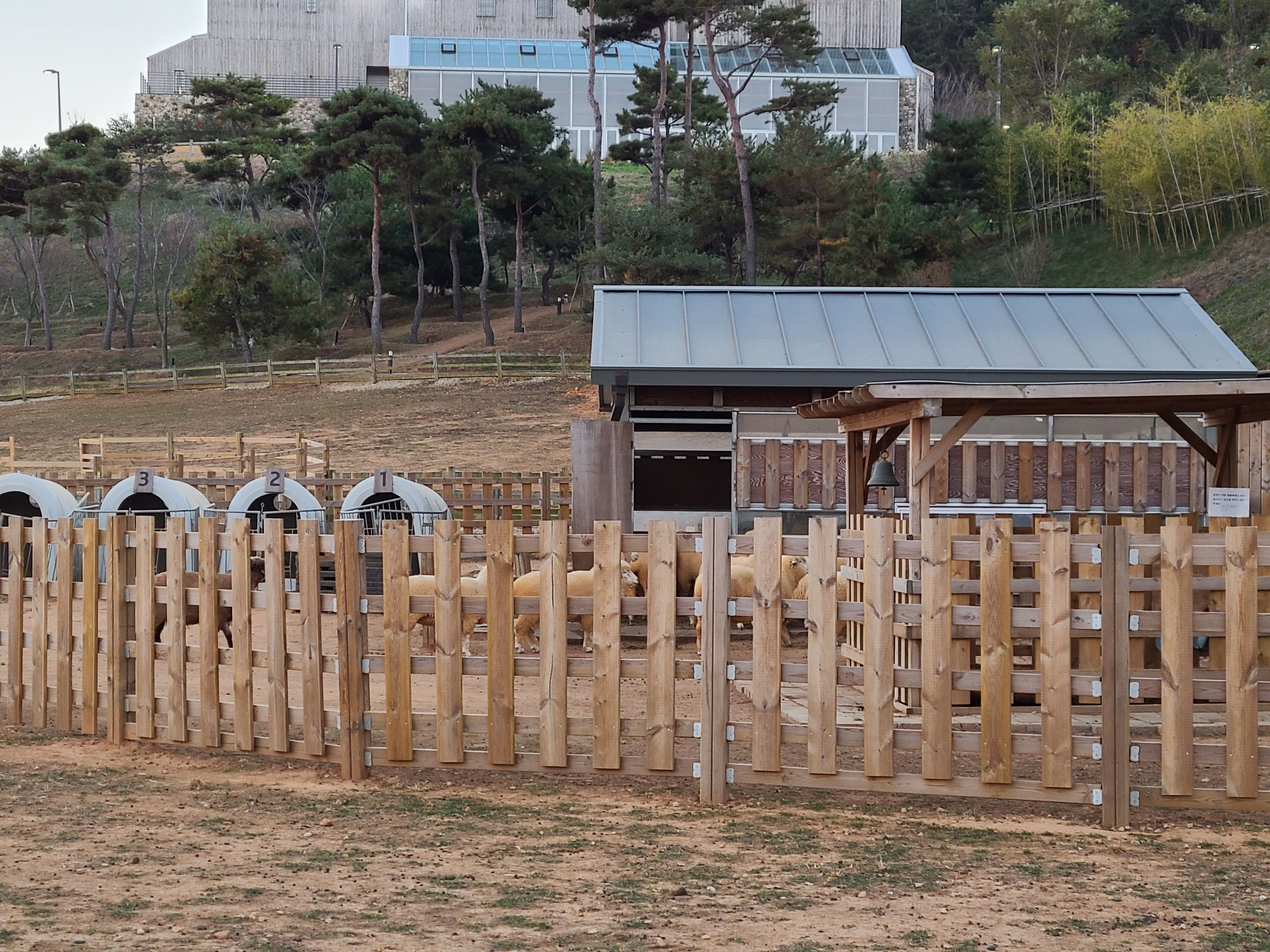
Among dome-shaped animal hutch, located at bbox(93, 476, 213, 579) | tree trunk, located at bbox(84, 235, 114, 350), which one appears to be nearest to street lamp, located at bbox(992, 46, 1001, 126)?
tree trunk, located at bbox(84, 235, 114, 350)

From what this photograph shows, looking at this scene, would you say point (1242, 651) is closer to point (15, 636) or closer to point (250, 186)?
point (15, 636)

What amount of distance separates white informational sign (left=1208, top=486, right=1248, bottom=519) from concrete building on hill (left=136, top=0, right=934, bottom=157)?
5096 cm

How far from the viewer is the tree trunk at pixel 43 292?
5650cm

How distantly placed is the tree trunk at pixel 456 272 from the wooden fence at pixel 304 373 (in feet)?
24.3

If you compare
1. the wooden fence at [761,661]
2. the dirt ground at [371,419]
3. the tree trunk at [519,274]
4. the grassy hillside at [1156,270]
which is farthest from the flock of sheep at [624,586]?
the tree trunk at [519,274]

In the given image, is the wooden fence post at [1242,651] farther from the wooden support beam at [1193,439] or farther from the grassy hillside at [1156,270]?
the grassy hillside at [1156,270]

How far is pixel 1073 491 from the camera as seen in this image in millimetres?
15008

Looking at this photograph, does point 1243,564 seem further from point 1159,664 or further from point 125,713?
point 125,713

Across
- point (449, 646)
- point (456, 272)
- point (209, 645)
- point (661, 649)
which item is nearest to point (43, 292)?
point (456, 272)

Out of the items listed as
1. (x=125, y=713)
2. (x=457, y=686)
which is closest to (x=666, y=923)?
(x=457, y=686)

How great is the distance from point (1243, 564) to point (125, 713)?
605 centimetres

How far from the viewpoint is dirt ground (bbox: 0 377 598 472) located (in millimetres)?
29969

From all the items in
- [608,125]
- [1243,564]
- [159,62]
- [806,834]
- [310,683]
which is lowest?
[806,834]

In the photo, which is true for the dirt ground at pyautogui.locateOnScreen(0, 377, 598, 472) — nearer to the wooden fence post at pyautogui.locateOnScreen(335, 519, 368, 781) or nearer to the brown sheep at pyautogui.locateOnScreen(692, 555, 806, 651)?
the brown sheep at pyautogui.locateOnScreen(692, 555, 806, 651)
